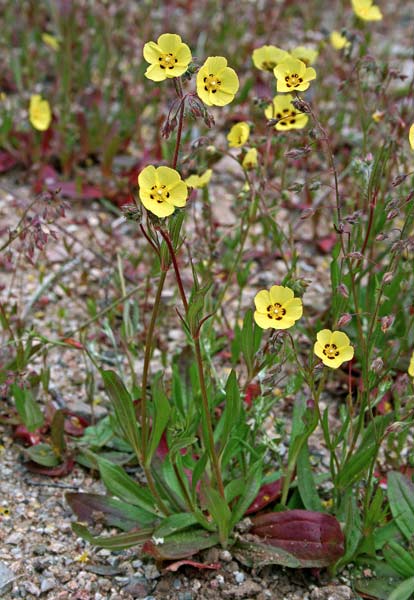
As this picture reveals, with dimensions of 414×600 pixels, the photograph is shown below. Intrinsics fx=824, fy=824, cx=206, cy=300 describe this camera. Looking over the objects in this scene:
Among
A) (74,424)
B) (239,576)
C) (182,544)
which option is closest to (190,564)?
(182,544)

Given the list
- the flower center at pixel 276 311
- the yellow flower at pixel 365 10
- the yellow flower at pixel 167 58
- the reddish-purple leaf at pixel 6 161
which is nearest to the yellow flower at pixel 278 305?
the flower center at pixel 276 311

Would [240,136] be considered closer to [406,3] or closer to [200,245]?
[200,245]

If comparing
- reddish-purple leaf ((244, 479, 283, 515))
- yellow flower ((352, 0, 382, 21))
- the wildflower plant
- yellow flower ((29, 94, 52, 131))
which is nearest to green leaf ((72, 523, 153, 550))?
the wildflower plant

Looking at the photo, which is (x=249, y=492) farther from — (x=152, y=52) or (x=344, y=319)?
(x=152, y=52)

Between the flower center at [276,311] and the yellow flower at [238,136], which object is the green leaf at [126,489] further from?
the yellow flower at [238,136]

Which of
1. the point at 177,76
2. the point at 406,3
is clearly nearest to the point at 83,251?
the point at 177,76

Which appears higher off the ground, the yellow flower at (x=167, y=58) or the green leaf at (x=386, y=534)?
the yellow flower at (x=167, y=58)

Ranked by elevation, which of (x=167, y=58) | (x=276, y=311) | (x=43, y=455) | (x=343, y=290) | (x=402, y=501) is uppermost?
(x=167, y=58)

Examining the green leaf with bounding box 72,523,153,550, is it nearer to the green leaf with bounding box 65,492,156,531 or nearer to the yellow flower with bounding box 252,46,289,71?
the green leaf with bounding box 65,492,156,531
